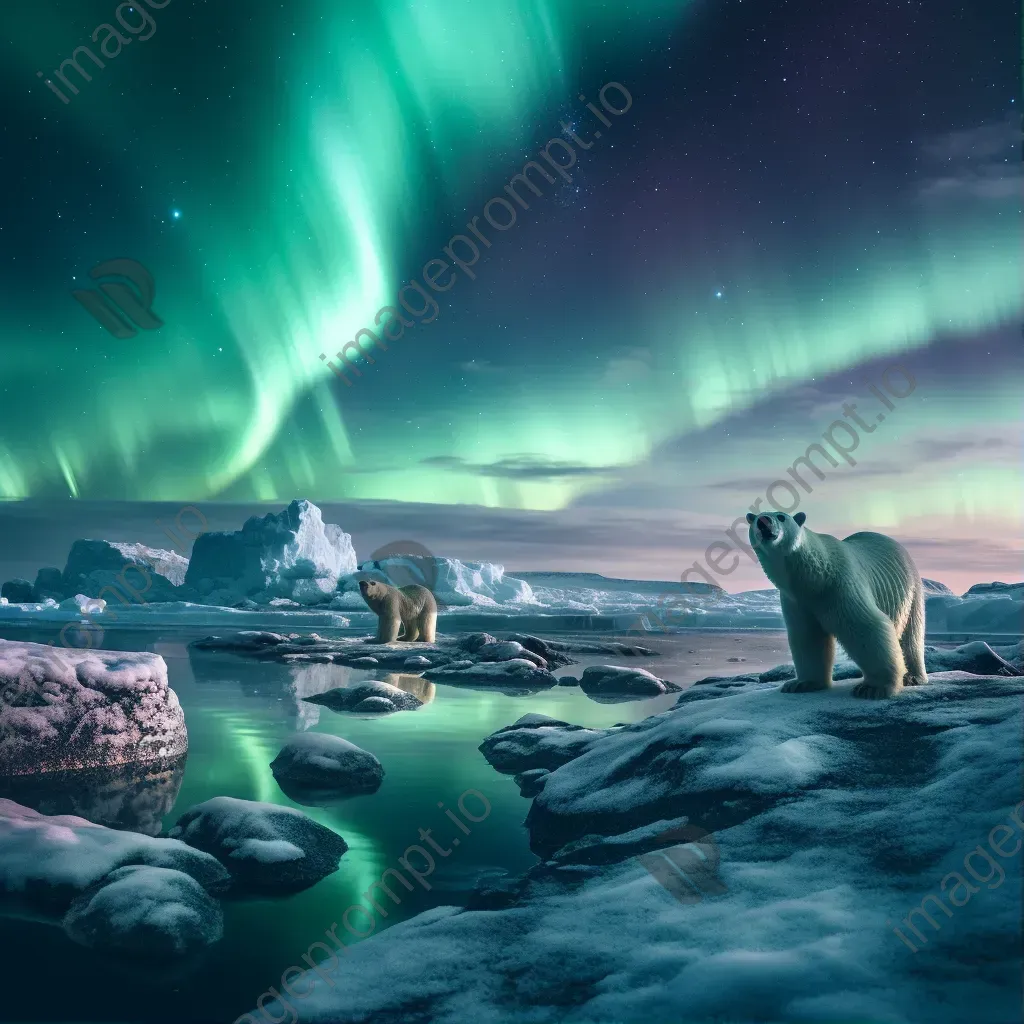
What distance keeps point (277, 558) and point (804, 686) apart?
57.9 meters

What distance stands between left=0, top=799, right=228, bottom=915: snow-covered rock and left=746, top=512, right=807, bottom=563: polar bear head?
417 cm

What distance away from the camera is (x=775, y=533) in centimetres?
525

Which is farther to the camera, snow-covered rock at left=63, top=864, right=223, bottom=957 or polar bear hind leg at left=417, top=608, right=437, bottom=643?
polar bear hind leg at left=417, top=608, right=437, bottom=643

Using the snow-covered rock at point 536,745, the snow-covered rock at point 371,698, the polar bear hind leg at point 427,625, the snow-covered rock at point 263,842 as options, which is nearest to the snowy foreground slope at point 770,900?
the snow-covered rock at point 263,842

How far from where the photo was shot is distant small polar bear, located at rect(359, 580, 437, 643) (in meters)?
19.3

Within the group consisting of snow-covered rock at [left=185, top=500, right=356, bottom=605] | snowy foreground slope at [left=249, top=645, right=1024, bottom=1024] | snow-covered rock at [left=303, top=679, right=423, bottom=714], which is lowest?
snowy foreground slope at [left=249, top=645, right=1024, bottom=1024]

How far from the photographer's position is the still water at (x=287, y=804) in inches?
136

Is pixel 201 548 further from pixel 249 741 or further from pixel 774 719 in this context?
pixel 774 719

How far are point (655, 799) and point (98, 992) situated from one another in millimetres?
3174

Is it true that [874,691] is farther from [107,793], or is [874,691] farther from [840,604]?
[107,793]

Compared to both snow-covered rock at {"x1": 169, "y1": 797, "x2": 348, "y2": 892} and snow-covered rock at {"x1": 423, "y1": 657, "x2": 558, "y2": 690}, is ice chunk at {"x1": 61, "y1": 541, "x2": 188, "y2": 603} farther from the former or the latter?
snow-covered rock at {"x1": 169, "y1": 797, "x2": 348, "y2": 892}

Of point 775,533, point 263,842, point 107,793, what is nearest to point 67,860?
point 263,842

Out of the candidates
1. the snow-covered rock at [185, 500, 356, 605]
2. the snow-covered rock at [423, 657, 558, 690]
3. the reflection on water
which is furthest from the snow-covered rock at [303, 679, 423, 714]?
the snow-covered rock at [185, 500, 356, 605]

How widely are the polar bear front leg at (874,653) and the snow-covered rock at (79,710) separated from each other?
6616 millimetres
